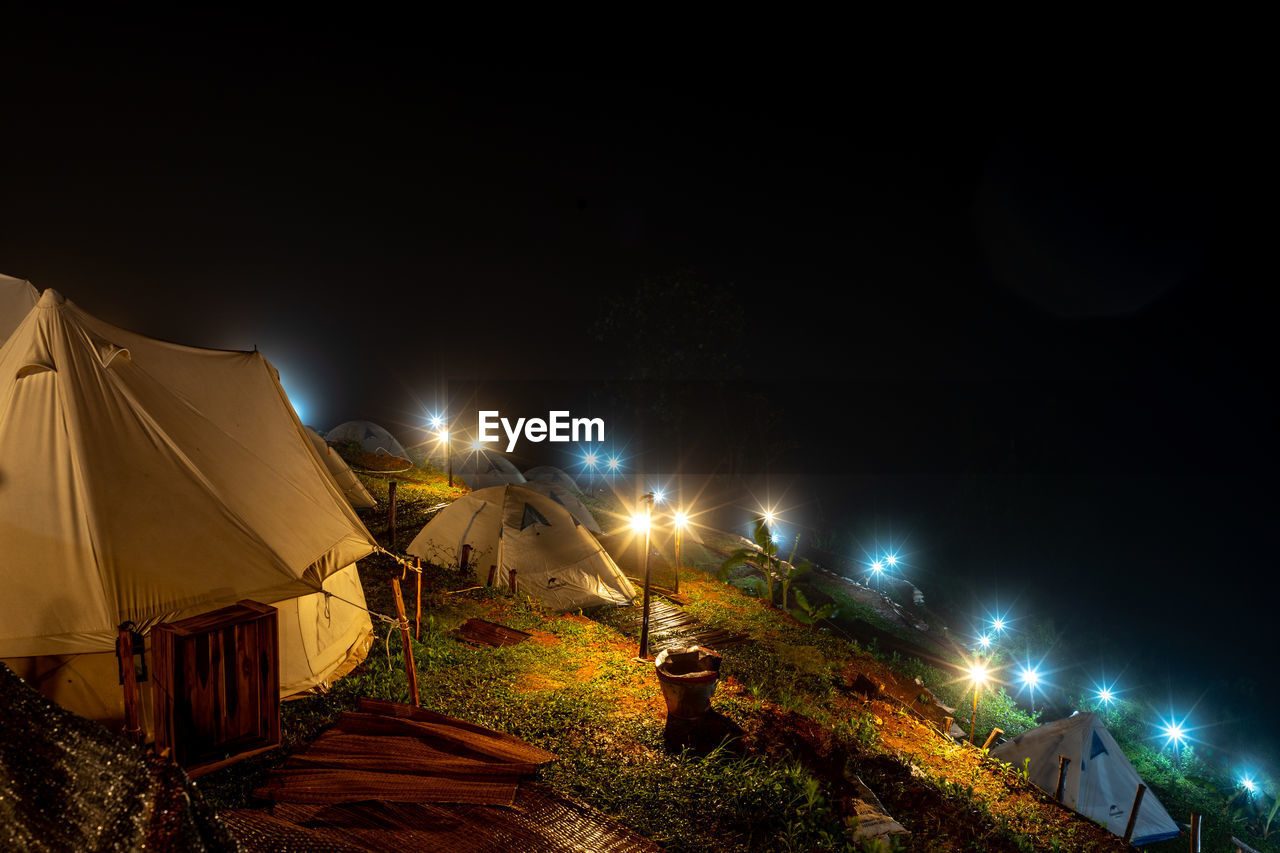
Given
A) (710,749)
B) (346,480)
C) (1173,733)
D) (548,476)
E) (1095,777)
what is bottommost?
(1173,733)

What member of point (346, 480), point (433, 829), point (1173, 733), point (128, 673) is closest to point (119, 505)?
point (128, 673)

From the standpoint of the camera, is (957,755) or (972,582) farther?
(972,582)

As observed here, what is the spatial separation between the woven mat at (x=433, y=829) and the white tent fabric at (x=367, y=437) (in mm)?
26905

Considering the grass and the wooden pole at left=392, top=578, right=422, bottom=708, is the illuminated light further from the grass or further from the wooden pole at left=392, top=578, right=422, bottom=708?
the wooden pole at left=392, top=578, right=422, bottom=708

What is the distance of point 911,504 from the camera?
48.8 m

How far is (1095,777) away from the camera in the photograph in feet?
46.9

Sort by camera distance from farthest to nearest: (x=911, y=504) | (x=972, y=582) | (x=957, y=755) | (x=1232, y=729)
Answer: (x=911, y=504)
(x=972, y=582)
(x=1232, y=729)
(x=957, y=755)

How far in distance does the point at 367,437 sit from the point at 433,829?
2868cm

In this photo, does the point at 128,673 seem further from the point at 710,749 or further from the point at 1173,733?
the point at 1173,733

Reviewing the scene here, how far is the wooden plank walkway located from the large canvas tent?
665 centimetres

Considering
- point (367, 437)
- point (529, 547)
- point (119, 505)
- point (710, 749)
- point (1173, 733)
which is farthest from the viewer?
point (367, 437)

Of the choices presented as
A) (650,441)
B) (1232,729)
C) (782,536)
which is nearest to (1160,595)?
(1232,729)

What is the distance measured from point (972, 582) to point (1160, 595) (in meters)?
12.6

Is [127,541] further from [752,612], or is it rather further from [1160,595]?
[1160,595]
